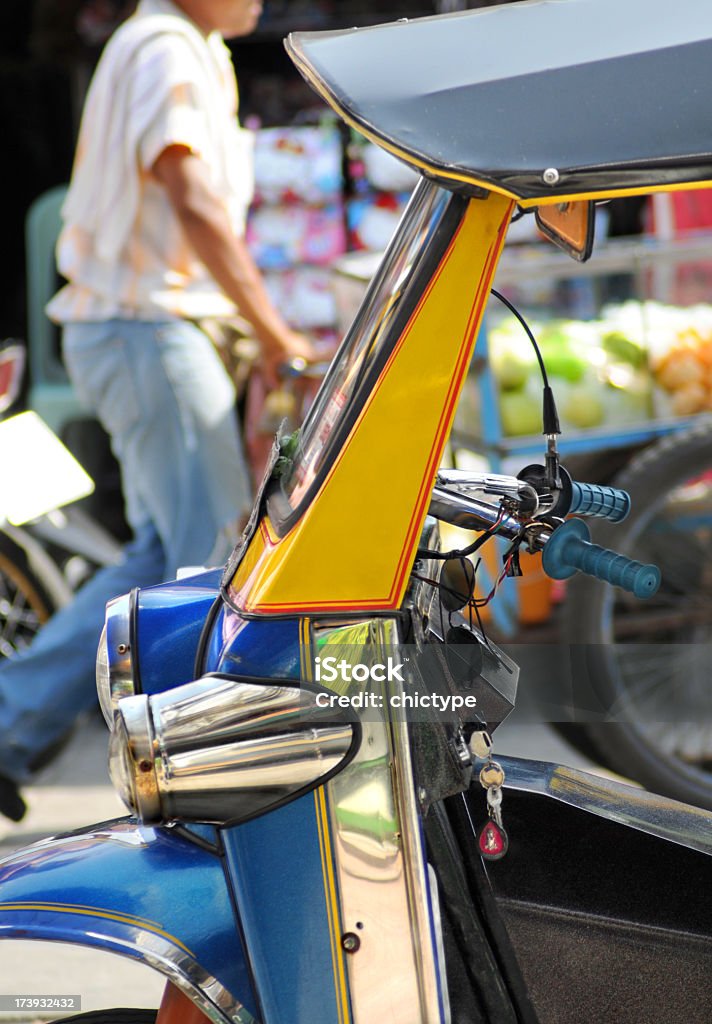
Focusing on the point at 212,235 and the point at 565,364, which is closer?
the point at 212,235

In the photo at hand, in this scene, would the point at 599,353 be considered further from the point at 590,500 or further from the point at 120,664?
the point at 120,664

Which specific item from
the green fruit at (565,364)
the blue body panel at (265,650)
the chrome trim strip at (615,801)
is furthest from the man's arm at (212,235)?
the blue body panel at (265,650)

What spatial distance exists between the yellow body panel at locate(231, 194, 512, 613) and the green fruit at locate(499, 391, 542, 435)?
201 centimetres

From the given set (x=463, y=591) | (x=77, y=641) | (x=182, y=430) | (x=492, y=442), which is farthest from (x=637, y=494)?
(x=463, y=591)

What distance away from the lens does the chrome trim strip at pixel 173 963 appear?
4.22 ft

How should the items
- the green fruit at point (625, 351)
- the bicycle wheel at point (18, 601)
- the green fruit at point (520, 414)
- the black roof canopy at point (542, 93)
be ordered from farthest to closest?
the bicycle wheel at point (18, 601), the green fruit at point (625, 351), the green fruit at point (520, 414), the black roof canopy at point (542, 93)

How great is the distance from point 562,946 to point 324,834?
0.33 metres

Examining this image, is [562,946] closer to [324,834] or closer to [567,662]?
[324,834]

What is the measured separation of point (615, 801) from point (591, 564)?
1.22 ft

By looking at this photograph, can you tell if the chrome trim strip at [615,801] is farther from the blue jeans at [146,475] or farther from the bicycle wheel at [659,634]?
the blue jeans at [146,475]

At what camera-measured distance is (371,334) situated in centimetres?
131

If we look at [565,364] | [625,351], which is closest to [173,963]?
[565,364]

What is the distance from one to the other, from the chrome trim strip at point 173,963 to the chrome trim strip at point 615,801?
1.32 ft

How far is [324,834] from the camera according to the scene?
4.23 feet
